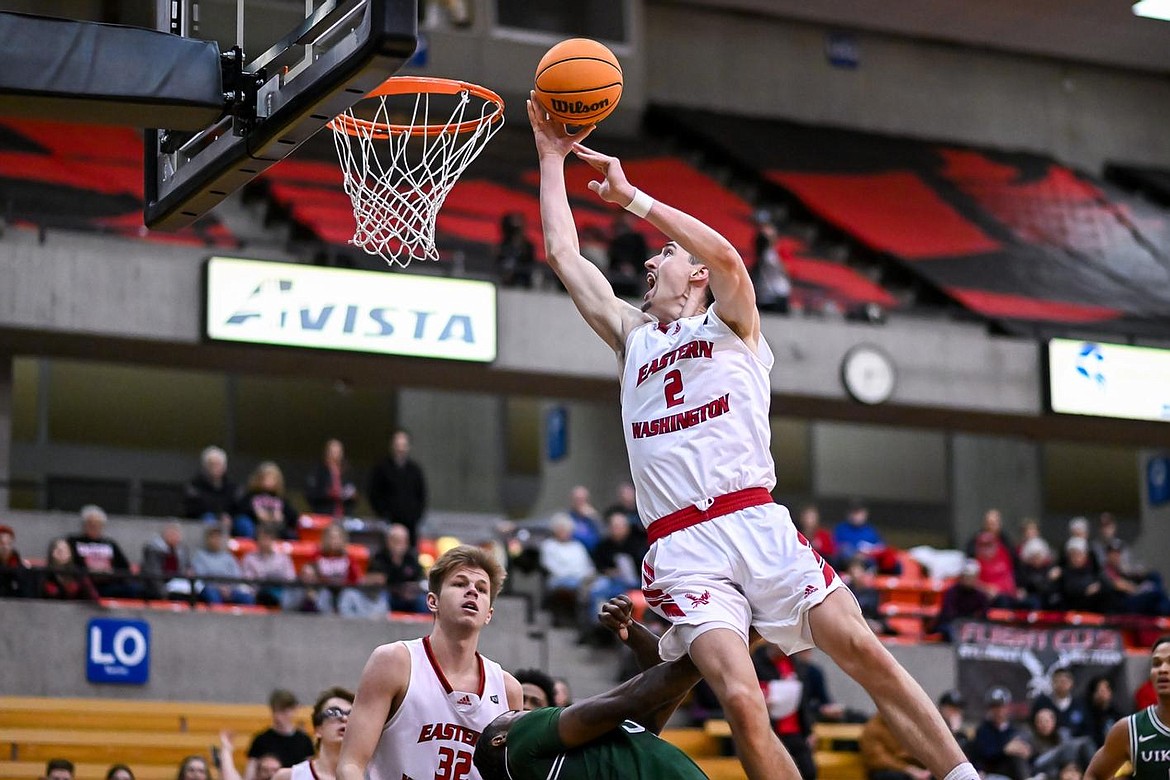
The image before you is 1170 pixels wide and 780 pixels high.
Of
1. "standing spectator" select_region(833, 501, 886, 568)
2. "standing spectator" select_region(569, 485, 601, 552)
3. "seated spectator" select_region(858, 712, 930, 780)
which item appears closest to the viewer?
"seated spectator" select_region(858, 712, 930, 780)

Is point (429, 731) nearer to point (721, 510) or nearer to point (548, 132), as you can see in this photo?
point (721, 510)

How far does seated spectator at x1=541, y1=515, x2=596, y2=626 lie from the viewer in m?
16.6

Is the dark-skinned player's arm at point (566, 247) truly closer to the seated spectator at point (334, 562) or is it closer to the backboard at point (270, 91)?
the backboard at point (270, 91)

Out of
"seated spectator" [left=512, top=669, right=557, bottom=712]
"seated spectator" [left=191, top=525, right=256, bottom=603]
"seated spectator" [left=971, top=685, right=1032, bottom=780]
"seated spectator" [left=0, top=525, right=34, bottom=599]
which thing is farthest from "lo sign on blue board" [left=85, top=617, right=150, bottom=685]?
"seated spectator" [left=512, top=669, right=557, bottom=712]

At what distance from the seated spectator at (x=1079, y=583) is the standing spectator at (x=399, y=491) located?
6.50 m

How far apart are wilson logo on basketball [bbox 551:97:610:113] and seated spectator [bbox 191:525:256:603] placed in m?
9.27

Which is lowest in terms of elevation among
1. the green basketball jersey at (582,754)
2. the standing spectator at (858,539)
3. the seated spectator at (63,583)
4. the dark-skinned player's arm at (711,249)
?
the green basketball jersey at (582,754)

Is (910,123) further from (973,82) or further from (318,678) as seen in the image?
(318,678)

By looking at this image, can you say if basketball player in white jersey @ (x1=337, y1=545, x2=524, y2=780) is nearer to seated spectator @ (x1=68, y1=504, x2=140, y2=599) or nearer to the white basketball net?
the white basketball net

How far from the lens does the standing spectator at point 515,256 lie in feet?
60.9

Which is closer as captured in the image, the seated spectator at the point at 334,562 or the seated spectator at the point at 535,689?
the seated spectator at the point at 535,689

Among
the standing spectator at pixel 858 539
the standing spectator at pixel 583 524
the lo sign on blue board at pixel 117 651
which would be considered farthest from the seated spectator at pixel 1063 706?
the lo sign on blue board at pixel 117 651

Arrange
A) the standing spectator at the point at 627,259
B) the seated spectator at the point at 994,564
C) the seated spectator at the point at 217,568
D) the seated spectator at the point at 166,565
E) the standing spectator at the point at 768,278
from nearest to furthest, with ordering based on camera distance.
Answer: the seated spectator at the point at 166,565 < the seated spectator at the point at 217,568 < the seated spectator at the point at 994,564 < the standing spectator at the point at 627,259 < the standing spectator at the point at 768,278

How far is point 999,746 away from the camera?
14359 millimetres
